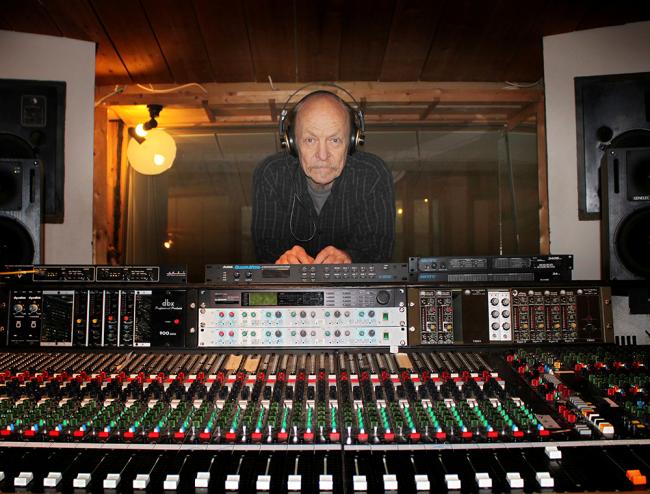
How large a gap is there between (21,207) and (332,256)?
5.15 ft

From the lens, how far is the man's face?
3.18 meters

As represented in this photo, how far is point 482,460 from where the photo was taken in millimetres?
1267

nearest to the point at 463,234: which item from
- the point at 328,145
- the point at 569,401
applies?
the point at 328,145

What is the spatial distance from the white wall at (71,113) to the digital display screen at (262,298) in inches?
63.6

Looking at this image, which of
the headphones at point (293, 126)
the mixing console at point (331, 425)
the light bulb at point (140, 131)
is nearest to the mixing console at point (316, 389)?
the mixing console at point (331, 425)

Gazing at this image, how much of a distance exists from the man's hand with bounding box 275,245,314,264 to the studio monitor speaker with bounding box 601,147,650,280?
1.51m

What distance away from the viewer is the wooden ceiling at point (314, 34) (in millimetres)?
2883

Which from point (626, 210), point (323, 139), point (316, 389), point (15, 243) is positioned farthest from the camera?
point (323, 139)

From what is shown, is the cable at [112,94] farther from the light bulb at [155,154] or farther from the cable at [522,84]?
the cable at [522,84]

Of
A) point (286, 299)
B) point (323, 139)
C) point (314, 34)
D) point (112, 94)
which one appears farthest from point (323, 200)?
point (112, 94)

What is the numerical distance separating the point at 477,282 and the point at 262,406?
1073 mm

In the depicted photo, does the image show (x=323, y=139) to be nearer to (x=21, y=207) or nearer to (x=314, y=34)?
(x=314, y=34)

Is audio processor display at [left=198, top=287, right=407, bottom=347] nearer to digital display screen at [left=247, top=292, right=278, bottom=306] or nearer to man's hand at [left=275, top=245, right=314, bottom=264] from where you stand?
digital display screen at [left=247, top=292, right=278, bottom=306]

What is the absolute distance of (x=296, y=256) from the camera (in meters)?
3.07
